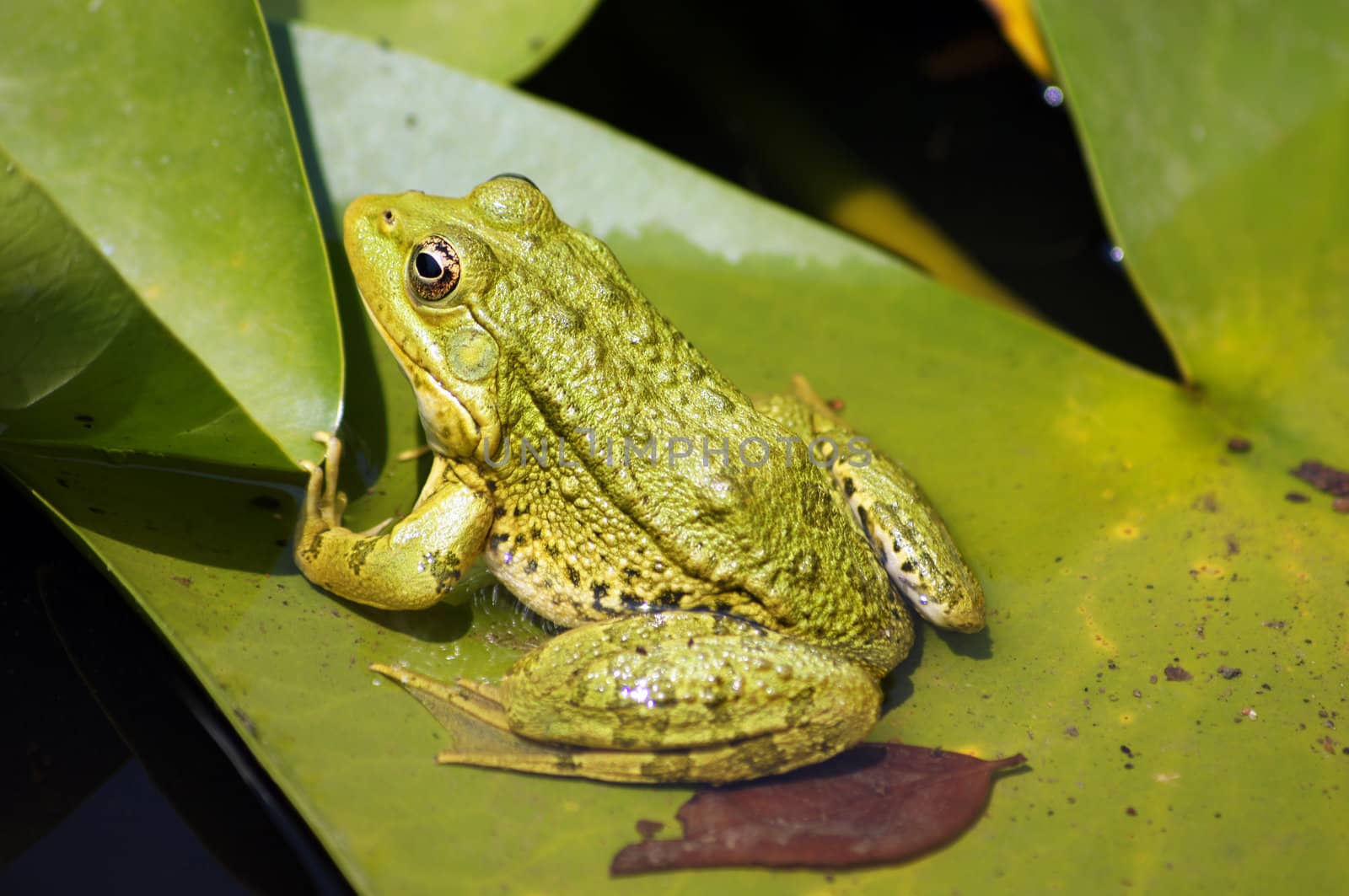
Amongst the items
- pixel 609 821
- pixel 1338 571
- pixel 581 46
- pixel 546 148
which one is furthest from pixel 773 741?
pixel 581 46

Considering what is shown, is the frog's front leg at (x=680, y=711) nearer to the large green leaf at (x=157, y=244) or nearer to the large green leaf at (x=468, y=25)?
the large green leaf at (x=157, y=244)

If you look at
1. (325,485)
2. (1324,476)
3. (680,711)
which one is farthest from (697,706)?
(1324,476)

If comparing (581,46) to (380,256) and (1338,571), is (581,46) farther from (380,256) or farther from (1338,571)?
(1338,571)

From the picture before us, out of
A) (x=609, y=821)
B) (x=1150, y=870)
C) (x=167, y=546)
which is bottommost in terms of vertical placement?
(x=1150, y=870)

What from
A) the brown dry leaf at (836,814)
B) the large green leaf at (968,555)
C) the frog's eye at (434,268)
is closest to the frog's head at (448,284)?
the frog's eye at (434,268)

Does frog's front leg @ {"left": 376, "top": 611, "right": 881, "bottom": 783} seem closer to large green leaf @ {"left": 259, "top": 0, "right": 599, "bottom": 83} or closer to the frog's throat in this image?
the frog's throat

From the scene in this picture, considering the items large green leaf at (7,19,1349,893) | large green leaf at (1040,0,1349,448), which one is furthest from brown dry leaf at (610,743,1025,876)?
large green leaf at (1040,0,1349,448)

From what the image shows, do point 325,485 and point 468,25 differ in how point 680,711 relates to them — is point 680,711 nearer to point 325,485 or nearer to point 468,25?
point 325,485
